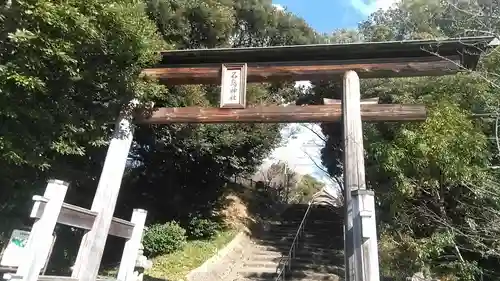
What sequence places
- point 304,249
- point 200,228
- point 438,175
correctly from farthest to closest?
point 304,249, point 200,228, point 438,175

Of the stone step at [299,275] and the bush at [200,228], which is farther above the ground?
the bush at [200,228]

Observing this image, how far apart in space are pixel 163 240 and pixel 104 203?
15.6 feet

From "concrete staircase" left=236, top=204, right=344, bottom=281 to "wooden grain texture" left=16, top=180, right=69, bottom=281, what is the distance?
6.45 m

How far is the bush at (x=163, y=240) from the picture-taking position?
11.0 meters

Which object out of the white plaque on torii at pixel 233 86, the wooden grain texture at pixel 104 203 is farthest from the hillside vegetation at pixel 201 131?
the white plaque on torii at pixel 233 86

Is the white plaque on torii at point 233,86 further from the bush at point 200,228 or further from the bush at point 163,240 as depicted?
the bush at point 200,228

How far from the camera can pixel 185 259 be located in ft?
35.6

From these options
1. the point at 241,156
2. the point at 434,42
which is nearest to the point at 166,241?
the point at 241,156

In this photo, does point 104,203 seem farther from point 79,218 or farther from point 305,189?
point 305,189

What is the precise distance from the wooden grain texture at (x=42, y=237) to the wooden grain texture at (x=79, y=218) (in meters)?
0.09

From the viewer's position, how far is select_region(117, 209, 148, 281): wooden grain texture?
6.59 m

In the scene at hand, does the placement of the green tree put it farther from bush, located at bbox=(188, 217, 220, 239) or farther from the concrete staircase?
bush, located at bbox=(188, 217, 220, 239)

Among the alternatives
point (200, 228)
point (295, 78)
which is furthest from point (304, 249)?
point (295, 78)

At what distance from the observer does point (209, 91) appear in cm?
1143
